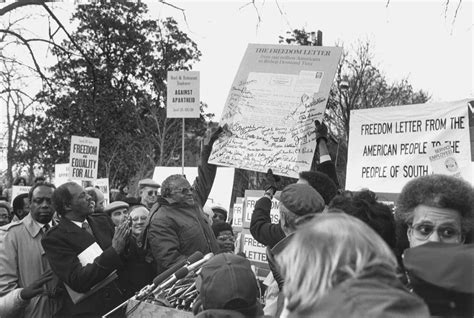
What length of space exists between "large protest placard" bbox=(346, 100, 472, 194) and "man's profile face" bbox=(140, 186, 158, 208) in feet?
10.4

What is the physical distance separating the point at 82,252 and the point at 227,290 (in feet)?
9.07

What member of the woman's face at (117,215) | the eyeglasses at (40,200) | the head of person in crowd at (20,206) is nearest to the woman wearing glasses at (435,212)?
the eyeglasses at (40,200)

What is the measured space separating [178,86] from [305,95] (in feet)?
11.7

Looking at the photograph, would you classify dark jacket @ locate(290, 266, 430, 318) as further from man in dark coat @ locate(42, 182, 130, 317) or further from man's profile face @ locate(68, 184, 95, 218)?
man's profile face @ locate(68, 184, 95, 218)

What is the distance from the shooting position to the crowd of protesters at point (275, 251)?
5.74ft

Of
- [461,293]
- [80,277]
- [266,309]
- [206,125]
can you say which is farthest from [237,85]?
[206,125]

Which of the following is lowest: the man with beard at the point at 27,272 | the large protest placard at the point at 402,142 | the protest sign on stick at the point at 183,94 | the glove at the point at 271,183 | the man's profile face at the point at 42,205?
the man with beard at the point at 27,272

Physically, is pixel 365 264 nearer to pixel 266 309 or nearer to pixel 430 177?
pixel 430 177

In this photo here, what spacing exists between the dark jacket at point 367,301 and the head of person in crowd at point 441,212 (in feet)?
4.20

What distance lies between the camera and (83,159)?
12.6 m

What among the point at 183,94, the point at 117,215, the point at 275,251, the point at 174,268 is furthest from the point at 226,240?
the point at 275,251

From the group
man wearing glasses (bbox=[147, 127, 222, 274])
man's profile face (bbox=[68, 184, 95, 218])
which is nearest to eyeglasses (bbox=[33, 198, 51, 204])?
man's profile face (bbox=[68, 184, 95, 218])

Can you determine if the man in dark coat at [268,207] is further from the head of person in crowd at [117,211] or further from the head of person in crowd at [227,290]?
the head of person in crowd at [117,211]

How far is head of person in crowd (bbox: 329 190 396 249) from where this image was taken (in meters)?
3.25
